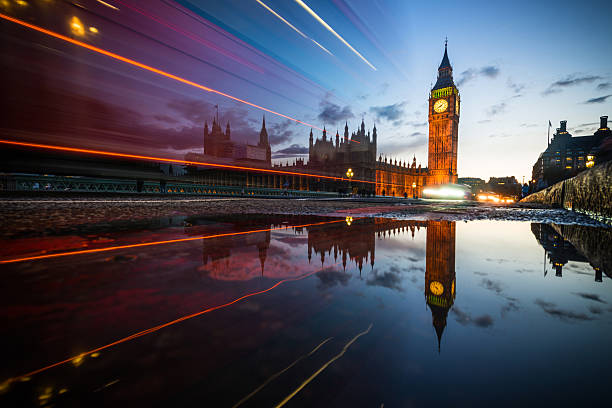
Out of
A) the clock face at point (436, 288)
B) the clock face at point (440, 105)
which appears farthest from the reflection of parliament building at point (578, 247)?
the clock face at point (440, 105)

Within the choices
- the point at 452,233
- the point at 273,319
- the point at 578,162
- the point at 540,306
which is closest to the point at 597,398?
the point at 540,306

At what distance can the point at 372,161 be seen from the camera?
253 ft

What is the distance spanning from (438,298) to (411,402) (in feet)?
3.61

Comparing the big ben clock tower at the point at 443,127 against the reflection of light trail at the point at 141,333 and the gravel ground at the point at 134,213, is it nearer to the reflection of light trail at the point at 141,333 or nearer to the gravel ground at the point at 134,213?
the gravel ground at the point at 134,213

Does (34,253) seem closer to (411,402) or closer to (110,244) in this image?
(110,244)

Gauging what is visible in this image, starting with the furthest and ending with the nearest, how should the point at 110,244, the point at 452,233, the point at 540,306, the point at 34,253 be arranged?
the point at 452,233 < the point at 110,244 < the point at 34,253 < the point at 540,306

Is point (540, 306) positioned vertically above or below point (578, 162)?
below

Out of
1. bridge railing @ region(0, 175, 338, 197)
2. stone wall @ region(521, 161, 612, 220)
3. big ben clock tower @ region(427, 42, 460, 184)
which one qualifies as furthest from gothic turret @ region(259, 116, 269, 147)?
stone wall @ region(521, 161, 612, 220)

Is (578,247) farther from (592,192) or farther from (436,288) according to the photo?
(592,192)

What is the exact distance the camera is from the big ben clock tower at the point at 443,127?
273 ft

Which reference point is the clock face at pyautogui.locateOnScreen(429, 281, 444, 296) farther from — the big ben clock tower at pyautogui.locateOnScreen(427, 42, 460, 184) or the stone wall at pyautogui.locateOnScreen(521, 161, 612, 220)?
the big ben clock tower at pyautogui.locateOnScreen(427, 42, 460, 184)

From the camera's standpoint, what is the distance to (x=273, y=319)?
150 centimetres

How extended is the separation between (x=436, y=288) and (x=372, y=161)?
257ft

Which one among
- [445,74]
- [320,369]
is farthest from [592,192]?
[445,74]
